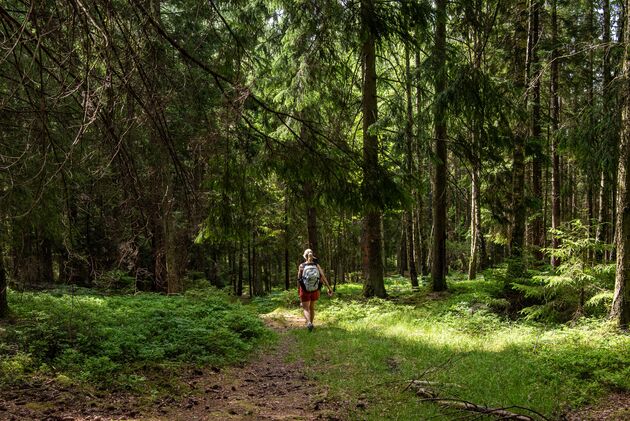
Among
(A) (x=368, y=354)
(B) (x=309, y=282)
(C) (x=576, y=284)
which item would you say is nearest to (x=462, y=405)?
(A) (x=368, y=354)

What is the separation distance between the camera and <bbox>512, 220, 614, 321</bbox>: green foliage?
829cm

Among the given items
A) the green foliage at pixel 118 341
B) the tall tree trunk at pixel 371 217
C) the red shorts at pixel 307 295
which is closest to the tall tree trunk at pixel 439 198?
the tall tree trunk at pixel 371 217

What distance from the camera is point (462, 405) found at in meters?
5.07

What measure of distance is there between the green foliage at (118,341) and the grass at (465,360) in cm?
155

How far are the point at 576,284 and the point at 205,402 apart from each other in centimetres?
724

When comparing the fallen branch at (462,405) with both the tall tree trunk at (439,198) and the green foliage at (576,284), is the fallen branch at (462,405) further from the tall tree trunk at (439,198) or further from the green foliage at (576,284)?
the tall tree trunk at (439,198)

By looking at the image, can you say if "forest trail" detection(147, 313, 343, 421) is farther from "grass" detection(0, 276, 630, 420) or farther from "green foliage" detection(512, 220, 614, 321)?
"green foliage" detection(512, 220, 614, 321)

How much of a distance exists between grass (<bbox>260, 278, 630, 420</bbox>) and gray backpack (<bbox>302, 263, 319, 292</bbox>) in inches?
41.8

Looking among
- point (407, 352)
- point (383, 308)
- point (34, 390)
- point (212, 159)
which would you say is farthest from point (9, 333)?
point (383, 308)

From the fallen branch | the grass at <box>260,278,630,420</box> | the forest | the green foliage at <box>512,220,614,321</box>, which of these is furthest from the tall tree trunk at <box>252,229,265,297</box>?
the fallen branch

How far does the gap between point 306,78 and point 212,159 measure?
565 cm

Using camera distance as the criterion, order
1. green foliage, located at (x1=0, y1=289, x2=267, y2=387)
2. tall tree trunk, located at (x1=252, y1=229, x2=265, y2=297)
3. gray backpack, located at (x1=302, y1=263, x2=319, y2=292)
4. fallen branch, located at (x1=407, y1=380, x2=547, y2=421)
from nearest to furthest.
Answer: fallen branch, located at (x1=407, y1=380, x2=547, y2=421), green foliage, located at (x1=0, y1=289, x2=267, y2=387), gray backpack, located at (x1=302, y1=263, x2=319, y2=292), tall tree trunk, located at (x1=252, y1=229, x2=265, y2=297)

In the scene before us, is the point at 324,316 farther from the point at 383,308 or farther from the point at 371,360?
the point at 371,360

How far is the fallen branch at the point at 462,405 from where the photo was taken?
4613 millimetres
